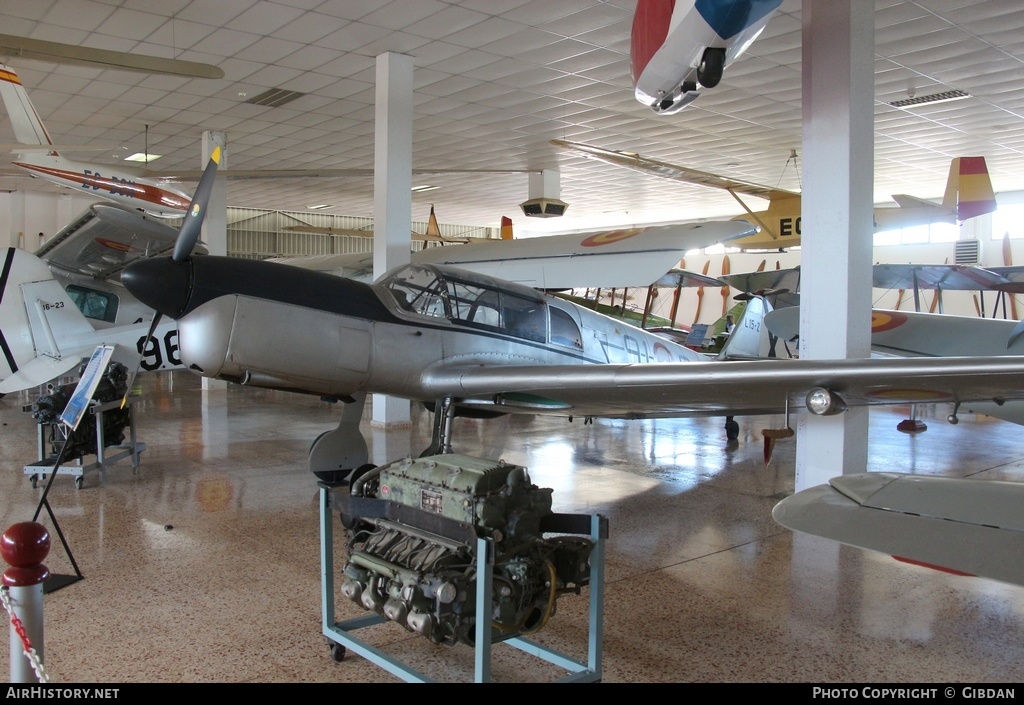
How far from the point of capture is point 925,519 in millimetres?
2152

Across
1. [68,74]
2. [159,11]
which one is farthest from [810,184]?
[68,74]

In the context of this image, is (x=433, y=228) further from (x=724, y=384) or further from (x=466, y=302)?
(x=724, y=384)

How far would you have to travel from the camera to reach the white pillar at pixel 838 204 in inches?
208

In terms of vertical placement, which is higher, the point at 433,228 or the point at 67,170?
the point at 433,228

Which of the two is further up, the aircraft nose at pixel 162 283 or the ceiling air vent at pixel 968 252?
the ceiling air vent at pixel 968 252

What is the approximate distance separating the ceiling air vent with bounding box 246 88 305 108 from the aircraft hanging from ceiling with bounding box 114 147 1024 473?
22.9 ft

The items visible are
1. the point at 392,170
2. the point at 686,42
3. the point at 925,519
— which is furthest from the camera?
the point at 392,170

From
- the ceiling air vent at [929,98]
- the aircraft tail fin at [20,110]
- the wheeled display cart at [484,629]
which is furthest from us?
the ceiling air vent at [929,98]

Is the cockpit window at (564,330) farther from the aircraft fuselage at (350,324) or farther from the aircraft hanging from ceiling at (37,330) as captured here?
the aircraft hanging from ceiling at (37,330)

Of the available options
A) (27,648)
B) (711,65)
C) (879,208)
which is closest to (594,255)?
(711,65)

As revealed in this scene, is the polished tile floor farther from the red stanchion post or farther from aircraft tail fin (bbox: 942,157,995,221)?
aircraft tail fin (bbox: 942,157,995,221)

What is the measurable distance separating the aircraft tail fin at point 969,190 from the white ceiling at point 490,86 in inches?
31.2

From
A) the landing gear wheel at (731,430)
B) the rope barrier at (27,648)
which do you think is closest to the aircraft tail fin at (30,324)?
the rope barrier at (27,648)

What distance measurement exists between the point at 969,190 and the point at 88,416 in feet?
46.3
